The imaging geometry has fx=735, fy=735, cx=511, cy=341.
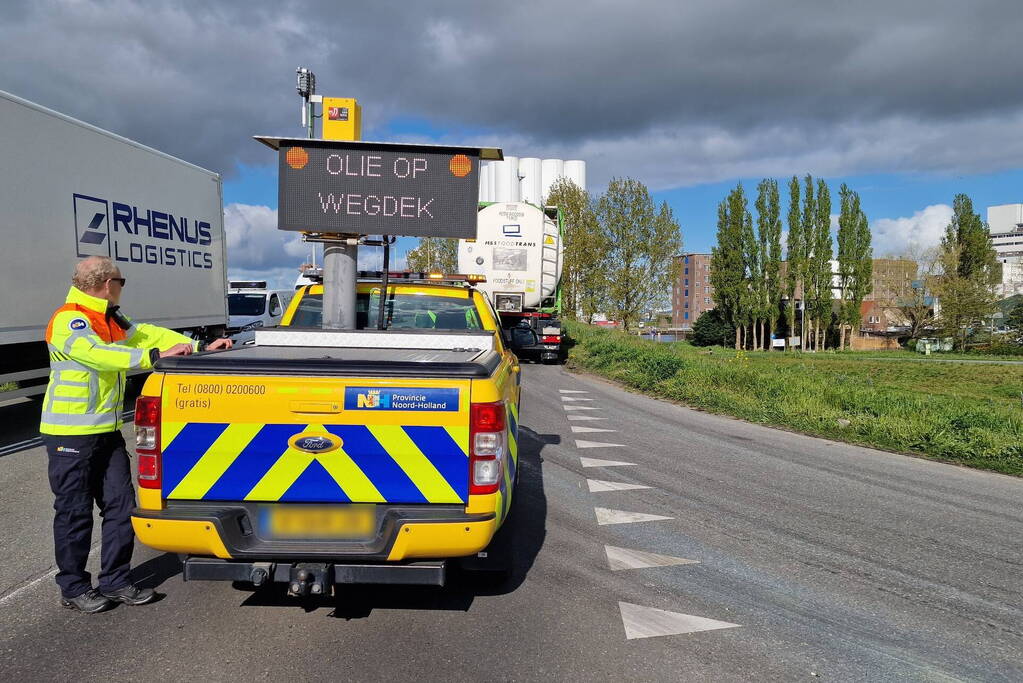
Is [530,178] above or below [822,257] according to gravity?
above

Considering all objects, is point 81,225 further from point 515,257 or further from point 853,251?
point 853,251

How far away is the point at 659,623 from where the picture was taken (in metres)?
3.92

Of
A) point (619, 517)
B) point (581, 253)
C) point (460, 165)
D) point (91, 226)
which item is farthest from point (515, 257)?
point (581, 253)

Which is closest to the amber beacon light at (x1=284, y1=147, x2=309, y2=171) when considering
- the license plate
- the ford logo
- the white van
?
the ford logo

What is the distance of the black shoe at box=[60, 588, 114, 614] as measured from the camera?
398cm

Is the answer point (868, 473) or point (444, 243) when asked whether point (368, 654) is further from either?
point (444, 243)

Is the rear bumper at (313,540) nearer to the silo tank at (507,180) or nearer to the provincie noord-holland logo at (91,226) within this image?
the provincie noord-holland logo at (91,226)

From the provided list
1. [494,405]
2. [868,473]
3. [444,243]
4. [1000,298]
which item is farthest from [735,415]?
[1000,298]

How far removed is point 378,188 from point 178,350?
2.53m

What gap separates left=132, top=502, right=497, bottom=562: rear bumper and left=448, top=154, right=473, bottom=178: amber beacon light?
332cm

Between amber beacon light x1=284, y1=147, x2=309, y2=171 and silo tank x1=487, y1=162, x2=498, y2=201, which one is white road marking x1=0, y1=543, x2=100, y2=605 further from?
silo tank x1=487, y1=162, x2=498, y2=201

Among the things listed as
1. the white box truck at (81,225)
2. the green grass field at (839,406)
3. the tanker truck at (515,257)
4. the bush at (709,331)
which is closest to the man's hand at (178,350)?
the white box truck at (81,225)

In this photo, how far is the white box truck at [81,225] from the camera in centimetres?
877

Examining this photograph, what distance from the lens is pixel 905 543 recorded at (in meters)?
5.37
